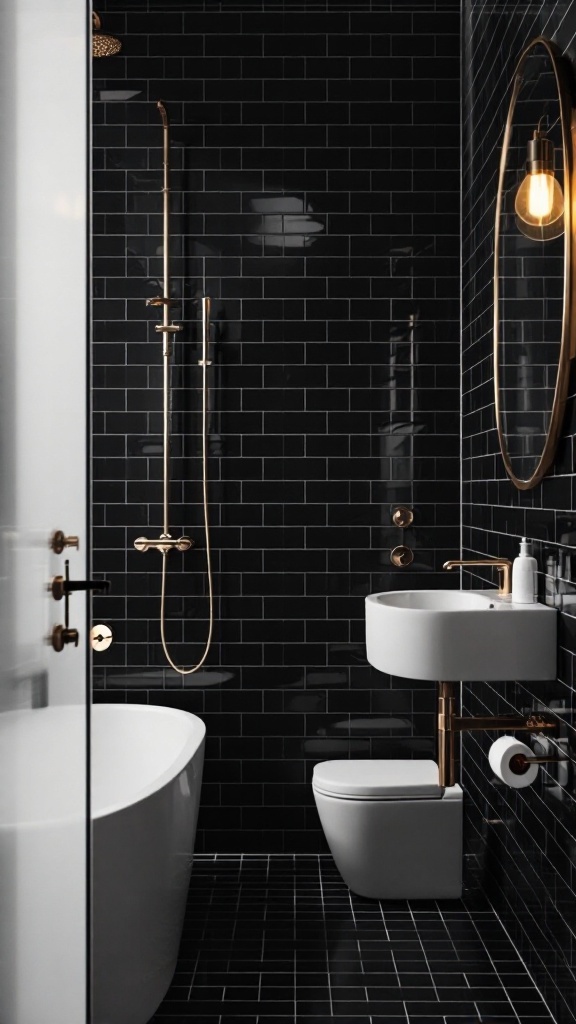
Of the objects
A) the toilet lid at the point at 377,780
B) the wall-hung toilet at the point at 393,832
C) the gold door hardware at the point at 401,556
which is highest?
the gold door hardware at the point at 401,556

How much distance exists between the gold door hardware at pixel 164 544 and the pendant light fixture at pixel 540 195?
1722 millimetres

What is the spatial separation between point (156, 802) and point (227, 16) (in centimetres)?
296

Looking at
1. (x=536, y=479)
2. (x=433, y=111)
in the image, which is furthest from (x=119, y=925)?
(x=433, y=111)

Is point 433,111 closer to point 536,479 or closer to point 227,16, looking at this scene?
point 227,16

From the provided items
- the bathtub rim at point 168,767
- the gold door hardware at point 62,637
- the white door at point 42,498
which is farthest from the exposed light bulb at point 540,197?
the bathtub rim at point 168,767

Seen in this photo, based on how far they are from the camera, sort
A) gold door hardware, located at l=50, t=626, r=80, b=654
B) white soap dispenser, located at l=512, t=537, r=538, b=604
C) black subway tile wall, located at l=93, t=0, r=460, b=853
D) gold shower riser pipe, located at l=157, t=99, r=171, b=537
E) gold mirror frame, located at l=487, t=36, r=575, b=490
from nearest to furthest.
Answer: gold door hardware, located at l=50, t=626, r=80, b=654 < gold mirror frame, located at l=487, t=36, r=575, b=490 < white soap dispenser, located at l=512, t=537, r=538, b=604 < gold shower riser pipe, located at l=157, t=99, r=171, b=537 < black subway tile wall, located at l=93, t=0, r=460, b=853

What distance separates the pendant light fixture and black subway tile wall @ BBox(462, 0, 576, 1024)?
0.61 feet

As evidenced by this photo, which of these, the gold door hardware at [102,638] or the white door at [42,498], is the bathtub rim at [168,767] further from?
the white door at [42,498]

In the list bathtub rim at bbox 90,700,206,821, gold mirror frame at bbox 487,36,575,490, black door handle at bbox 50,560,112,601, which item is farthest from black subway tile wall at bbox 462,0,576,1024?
black door handle at bbox 50,560,112,601

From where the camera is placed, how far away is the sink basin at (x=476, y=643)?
7.66 feet

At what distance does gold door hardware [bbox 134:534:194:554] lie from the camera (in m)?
3.55

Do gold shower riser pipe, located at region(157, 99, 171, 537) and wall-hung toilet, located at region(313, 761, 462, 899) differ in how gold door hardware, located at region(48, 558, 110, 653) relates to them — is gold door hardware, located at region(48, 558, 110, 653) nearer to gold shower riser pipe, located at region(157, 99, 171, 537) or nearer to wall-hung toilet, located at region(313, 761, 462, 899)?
wall-hung toilet, located at region(313, 761, 462, 899)

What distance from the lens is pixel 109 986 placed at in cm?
223

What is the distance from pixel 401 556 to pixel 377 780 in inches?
35.0
